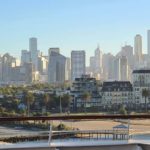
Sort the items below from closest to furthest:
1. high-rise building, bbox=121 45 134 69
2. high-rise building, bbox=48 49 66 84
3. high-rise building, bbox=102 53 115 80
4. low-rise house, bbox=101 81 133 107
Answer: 1. low-rise house, bbox=101 81 133 107
2. high-rise building, bbox=48 49 66 84
3. high-rise building, bbox=102 53 115 80
4. high-rise building, bbox=121 45 134 69

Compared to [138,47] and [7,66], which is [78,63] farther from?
[138,47]

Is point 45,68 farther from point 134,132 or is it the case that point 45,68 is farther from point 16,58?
point 134,132

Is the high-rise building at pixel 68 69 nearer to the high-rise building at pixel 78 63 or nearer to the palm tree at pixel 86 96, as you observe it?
the high-rise building at pixel 78 63

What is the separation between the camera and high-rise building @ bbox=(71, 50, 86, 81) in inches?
5650

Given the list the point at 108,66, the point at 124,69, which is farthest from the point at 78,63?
the point at 108,66

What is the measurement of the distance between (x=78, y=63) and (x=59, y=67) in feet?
19.5

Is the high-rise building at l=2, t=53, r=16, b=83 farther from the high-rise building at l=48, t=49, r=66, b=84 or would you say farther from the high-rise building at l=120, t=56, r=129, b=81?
the high-rise building at l=120, t=56, r=129, b=81

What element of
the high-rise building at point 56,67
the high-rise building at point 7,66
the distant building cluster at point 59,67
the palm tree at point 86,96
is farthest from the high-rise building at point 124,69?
the palm tree at point 86,96

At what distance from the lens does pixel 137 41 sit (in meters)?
186

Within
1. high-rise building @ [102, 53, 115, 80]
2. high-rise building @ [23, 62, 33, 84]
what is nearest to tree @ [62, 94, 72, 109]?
high-rise building @ [23, 62, 33, 84]

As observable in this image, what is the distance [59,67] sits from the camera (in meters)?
146

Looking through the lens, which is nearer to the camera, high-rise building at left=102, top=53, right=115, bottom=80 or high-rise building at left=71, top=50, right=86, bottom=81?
high-rise building at left=71, top=50, right=86, bottom=81

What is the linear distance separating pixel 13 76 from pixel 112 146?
142256 millimetres

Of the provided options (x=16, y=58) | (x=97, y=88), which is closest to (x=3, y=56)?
(x=16, y=58)
